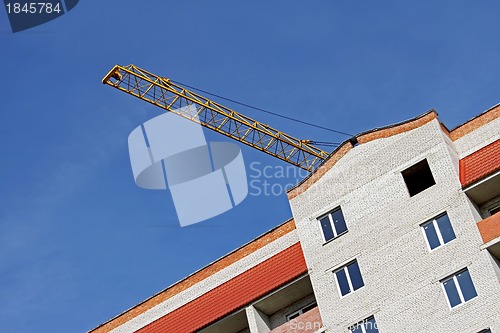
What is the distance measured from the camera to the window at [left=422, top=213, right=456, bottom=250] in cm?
3541

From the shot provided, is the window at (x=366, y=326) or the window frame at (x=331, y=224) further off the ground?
the window frame at (x=331, y=224)

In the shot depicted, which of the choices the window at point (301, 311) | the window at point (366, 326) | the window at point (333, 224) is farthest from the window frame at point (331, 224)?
the window at point (366, 326)

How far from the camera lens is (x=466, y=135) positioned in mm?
38188

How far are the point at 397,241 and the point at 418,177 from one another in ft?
10.7

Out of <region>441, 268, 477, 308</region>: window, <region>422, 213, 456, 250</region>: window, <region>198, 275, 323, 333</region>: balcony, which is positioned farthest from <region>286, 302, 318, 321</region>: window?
<region>441, 268, 477, 308</region>: window

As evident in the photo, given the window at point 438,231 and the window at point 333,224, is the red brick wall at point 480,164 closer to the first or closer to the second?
the window at point 438,231

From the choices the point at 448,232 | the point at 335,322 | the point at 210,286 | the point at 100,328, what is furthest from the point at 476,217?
the point at 100,328

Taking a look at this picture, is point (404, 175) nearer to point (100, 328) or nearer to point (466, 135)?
point (466, 135)

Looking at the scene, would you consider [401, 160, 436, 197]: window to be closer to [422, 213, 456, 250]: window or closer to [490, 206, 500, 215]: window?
[422, 213, 456, 250]: window

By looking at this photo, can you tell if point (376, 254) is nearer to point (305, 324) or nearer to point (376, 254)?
point (376, 254)

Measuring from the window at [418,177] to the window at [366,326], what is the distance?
544 cm

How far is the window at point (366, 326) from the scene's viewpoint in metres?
35.2

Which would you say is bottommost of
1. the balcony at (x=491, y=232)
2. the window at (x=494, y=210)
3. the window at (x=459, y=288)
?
the window at (x=459, y=288)

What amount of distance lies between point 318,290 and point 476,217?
6508mm
